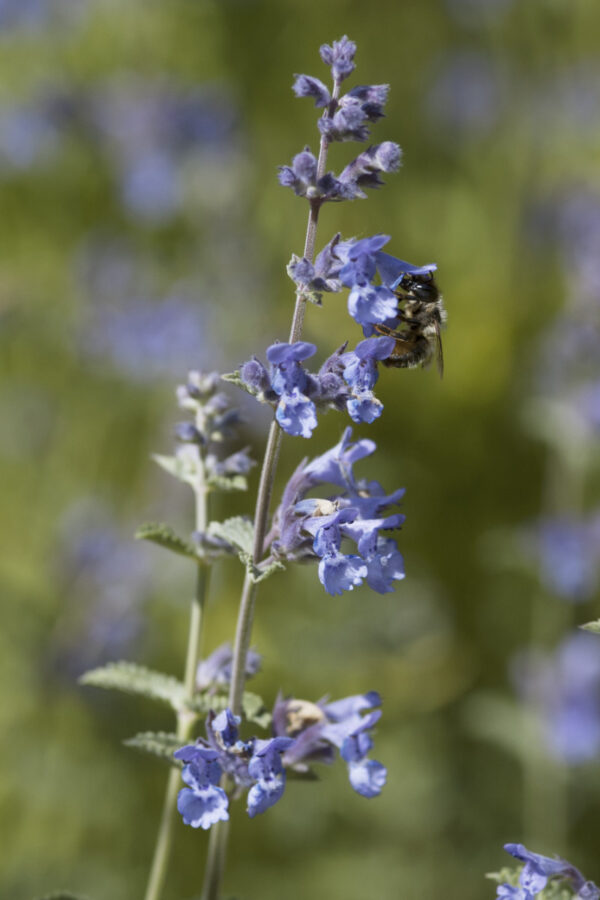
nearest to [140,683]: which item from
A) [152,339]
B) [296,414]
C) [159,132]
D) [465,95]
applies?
[296,414]

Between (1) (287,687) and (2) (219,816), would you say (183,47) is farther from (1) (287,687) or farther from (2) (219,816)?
(2) (219,816)

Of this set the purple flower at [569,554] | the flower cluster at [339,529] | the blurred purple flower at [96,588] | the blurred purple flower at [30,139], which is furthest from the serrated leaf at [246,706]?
the blurred purple flower at [30,139]

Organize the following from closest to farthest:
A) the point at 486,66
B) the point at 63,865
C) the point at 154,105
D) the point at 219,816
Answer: the point at 219,816, the point at 63,865, the point at 154,105, the point at 486,66

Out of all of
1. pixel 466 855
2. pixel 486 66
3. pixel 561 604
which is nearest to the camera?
pixel 466 855

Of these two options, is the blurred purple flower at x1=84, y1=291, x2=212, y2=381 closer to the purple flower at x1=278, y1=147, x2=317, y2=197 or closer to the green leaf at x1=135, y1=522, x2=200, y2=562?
the green leaf at x1=135, y1=522, x2=200, y2=562

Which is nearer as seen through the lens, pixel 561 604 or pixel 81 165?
pixel 561 604

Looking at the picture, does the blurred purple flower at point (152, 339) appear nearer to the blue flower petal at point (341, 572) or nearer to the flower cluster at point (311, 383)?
the flower cluster at point (311, 383)

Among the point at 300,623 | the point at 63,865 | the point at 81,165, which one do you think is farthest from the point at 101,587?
the point at 81,165
